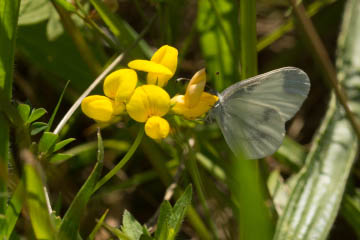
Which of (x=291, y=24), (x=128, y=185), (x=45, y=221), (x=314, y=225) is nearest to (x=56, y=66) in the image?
(x=128, y=185)

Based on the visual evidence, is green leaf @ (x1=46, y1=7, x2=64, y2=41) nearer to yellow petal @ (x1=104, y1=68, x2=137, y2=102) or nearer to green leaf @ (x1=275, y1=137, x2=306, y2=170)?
yellow petal @ (x1=104, y1=68, x2=137, y2=102)

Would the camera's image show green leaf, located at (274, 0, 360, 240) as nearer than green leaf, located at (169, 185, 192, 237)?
No

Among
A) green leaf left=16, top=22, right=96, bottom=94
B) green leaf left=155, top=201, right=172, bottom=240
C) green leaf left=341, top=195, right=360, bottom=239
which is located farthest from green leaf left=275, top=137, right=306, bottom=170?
green leaf left=155, top=201, right=172, bottom=240

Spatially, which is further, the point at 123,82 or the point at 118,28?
the point at 118,28

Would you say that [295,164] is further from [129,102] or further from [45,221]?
[45,221]

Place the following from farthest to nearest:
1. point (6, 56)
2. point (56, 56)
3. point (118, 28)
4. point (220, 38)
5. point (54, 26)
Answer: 1. point (56, 56)
2. point (220, 38)
3. point (54, 26)
4. point (118, 28)
5. point (6, 56)

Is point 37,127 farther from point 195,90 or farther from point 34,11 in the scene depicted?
point 34,11

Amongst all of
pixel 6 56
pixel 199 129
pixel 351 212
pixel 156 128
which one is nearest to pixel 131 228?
pixel 156 128
